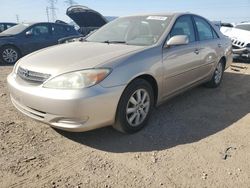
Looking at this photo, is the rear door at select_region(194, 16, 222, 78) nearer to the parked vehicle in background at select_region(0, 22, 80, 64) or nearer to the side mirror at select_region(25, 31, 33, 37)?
the parked vehicle in background at select_region(0, 22, 80, 64)

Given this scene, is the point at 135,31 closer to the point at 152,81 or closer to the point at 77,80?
the point at 152,81

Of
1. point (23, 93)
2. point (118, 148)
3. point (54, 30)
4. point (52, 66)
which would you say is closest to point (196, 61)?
point (118, 148)

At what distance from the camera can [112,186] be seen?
2709mm

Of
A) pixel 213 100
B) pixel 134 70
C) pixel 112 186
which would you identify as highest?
pixel 134 70

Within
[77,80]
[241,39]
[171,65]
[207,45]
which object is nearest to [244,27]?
[241,39]

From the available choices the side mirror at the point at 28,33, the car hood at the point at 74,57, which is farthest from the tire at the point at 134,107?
the side mirror at the point at 28,33

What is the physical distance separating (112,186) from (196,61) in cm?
278

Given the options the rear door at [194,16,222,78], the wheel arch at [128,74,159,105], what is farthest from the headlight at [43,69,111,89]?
the rear door at [194,16,222,78]

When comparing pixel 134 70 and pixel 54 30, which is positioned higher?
pixel 134 70

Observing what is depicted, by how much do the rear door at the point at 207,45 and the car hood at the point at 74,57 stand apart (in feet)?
5.41

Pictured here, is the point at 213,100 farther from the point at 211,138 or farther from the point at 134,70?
the point at 134,70

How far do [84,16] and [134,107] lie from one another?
1037 cm

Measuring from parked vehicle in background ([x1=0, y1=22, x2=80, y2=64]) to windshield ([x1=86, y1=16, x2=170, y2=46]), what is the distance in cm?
558

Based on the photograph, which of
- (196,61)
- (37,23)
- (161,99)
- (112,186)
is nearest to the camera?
(112,186)
